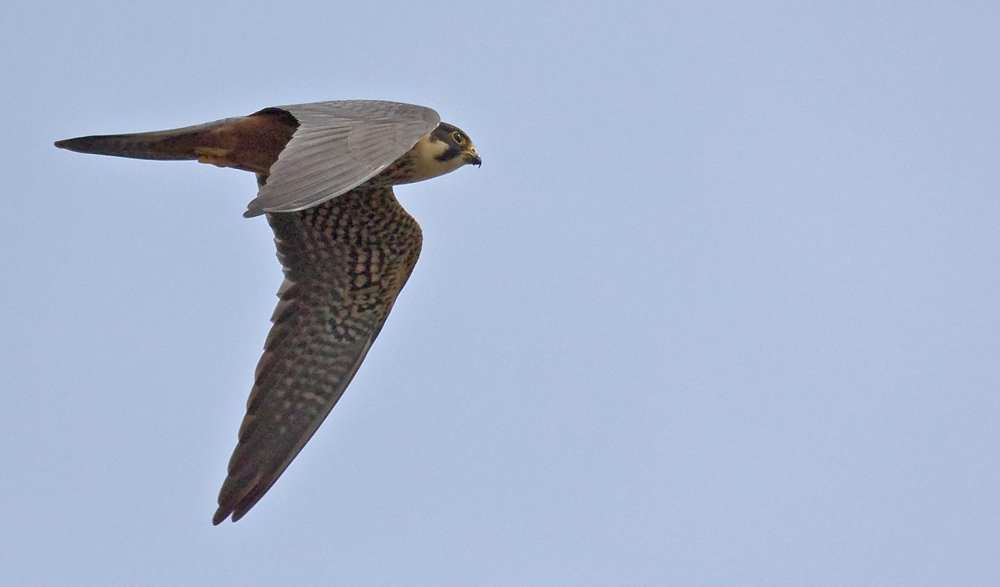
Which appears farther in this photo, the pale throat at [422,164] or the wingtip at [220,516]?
the pale throat at [422,164]

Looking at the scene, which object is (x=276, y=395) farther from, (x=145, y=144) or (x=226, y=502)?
(x=145, y=144)

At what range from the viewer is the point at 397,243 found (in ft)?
31.9

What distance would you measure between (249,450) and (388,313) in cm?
169

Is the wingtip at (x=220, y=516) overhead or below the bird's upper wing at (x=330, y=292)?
below

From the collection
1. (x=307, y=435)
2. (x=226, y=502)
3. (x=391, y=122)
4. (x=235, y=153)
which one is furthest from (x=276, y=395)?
(x=391, y=122)

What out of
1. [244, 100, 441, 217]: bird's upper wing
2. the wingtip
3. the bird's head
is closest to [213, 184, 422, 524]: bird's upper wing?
the bird's head

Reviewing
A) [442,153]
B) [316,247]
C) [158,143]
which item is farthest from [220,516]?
[442,153]

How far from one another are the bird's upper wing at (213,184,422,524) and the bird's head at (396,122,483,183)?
1.47 ft

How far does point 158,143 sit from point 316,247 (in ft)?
5.47

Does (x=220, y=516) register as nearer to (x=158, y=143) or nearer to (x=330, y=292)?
(x=330, y=292)

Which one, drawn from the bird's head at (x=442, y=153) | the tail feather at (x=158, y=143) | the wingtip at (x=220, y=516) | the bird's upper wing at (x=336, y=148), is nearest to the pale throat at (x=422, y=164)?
the bird's head at (x=442, y=153)

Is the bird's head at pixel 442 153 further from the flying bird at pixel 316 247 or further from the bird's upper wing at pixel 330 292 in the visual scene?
the bird's upper wing at pixel 330 292

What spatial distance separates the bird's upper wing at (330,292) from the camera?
30.6ft

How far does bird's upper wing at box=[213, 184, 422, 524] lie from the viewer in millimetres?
9312
